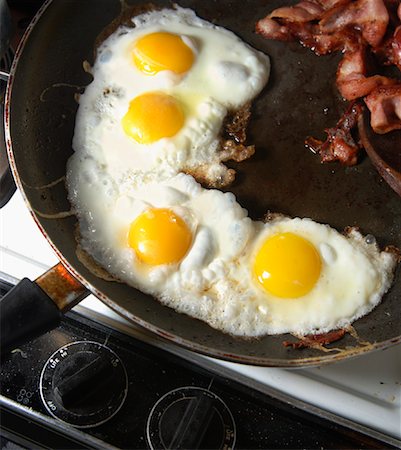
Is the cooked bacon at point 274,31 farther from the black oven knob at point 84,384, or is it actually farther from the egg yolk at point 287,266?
the black oven knob at point 84,384

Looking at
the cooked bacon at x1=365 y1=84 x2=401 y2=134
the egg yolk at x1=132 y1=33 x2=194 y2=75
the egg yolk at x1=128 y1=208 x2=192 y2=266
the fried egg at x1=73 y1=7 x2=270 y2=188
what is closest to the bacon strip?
the cooked bacon at x1=365 y1=84 x2=401 y2=134

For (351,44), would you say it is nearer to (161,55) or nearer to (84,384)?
(161,55)

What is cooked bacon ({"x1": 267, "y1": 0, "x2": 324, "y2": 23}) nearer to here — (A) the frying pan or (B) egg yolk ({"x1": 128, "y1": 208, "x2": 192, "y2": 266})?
(A) the frying pan

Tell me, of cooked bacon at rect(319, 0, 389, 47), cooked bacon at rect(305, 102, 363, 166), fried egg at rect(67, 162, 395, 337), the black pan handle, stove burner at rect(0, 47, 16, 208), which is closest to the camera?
the black pan handle

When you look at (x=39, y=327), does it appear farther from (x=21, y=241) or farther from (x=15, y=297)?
(x=21, y=241)

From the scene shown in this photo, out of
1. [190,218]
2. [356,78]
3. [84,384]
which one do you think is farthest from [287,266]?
[356,78]
